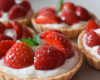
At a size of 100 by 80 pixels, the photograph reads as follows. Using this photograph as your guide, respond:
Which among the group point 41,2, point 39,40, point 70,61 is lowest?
point 41,2

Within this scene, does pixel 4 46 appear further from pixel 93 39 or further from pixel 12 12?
pixel 12 12

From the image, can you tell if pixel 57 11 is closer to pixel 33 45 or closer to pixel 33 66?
pixel 33 45

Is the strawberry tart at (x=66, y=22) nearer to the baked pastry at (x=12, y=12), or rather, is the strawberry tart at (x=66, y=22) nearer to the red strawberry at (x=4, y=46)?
the baked pastry at (x=12, y=12)

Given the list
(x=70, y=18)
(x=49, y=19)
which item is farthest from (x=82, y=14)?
(x=49, y=19)

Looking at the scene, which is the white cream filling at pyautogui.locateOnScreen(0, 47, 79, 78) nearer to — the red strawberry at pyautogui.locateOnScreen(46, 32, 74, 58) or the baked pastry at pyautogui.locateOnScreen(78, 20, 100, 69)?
the red strawberry at pyautogui.locateOnScreen(46, 32, 74, 58)

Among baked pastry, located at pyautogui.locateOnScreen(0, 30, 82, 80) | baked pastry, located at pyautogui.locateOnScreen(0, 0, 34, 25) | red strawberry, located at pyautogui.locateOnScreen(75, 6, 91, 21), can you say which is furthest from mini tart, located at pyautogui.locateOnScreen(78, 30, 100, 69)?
baked pastry, located at pyautogui.locateOnScreen(0, 0, 34, 25)

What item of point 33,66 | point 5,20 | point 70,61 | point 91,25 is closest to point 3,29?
point 5,20
